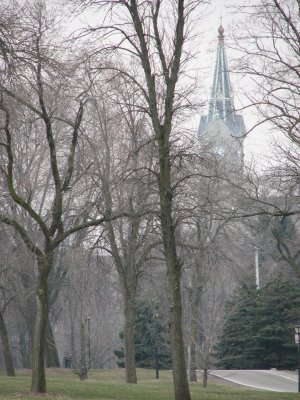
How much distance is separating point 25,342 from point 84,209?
32.4m

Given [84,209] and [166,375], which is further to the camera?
[166,375]

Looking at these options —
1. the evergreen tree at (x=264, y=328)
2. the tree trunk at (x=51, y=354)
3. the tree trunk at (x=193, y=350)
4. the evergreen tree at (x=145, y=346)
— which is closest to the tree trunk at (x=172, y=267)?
the tree trunk at (x=193, y=350)

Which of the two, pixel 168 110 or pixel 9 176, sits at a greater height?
pixel 168 110

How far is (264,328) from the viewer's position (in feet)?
142

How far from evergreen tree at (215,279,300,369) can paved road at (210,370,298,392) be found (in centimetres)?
410

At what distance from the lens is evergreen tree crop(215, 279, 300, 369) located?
4309cm

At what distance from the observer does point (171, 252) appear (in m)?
16.1

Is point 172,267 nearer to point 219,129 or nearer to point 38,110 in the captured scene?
point 38,110

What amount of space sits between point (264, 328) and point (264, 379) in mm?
7624

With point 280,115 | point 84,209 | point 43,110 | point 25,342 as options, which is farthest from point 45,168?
point 25,342

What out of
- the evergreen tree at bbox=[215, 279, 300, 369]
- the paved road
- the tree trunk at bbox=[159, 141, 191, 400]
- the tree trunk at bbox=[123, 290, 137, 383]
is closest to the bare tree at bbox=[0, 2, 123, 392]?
the tree trunk at bbox=[159, 141, 191, 400]

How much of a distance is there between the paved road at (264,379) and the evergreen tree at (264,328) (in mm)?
4103

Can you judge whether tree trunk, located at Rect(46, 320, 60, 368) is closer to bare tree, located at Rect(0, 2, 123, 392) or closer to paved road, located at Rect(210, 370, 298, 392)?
paved road, located at Rect(210, 370, 298, 392)

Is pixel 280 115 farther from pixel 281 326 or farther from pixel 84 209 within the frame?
pixel 281 326
